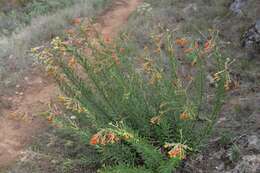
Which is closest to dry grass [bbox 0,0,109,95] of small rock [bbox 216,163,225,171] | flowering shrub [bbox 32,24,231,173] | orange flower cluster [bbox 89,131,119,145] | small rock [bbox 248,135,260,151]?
flowering shrub [bbox 32,24,231,173]

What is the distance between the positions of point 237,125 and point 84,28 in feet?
6.80

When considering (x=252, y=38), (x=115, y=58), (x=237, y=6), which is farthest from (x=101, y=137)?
(x=237, y=6)

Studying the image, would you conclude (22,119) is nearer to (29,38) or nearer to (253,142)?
(253,142)

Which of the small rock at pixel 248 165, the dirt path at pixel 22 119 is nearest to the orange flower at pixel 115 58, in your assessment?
the dirt path at pixel 22 119

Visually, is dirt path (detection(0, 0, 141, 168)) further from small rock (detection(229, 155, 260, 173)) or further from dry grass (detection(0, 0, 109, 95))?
small rock (detection(229, 155, 260, 173))

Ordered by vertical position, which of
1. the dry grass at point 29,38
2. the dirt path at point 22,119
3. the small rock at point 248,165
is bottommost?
the dirt path at point 22,119

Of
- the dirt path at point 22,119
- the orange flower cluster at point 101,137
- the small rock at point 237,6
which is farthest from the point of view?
the small rock at point 237,6

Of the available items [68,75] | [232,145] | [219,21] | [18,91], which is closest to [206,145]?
[232,145]

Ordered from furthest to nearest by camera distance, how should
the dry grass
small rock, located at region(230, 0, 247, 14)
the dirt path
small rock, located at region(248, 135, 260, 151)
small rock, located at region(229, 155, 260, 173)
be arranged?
1. small rock, located at region(230, 0, 247, 14)
2. the dry grass
3. the dirt path
4. small rock, located at region(248, 135, 260, 151)
5. small rock, located at region(229, 155, 260, 173)

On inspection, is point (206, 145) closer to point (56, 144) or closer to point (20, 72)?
point (56, 144)

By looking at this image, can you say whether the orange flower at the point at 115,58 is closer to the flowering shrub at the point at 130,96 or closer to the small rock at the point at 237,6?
the flowering shrub at the point at 130,96

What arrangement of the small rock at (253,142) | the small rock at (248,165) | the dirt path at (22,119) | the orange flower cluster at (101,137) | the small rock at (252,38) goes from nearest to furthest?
the orange flower cluster at (101,137)
the small rock at (248,165)
the small rock at (253,142)
the dirt path at (22,119)
the small rock at (252,38)

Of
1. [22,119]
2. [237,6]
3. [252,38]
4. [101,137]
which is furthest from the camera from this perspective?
[237,6]

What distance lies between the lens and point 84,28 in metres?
4.44
